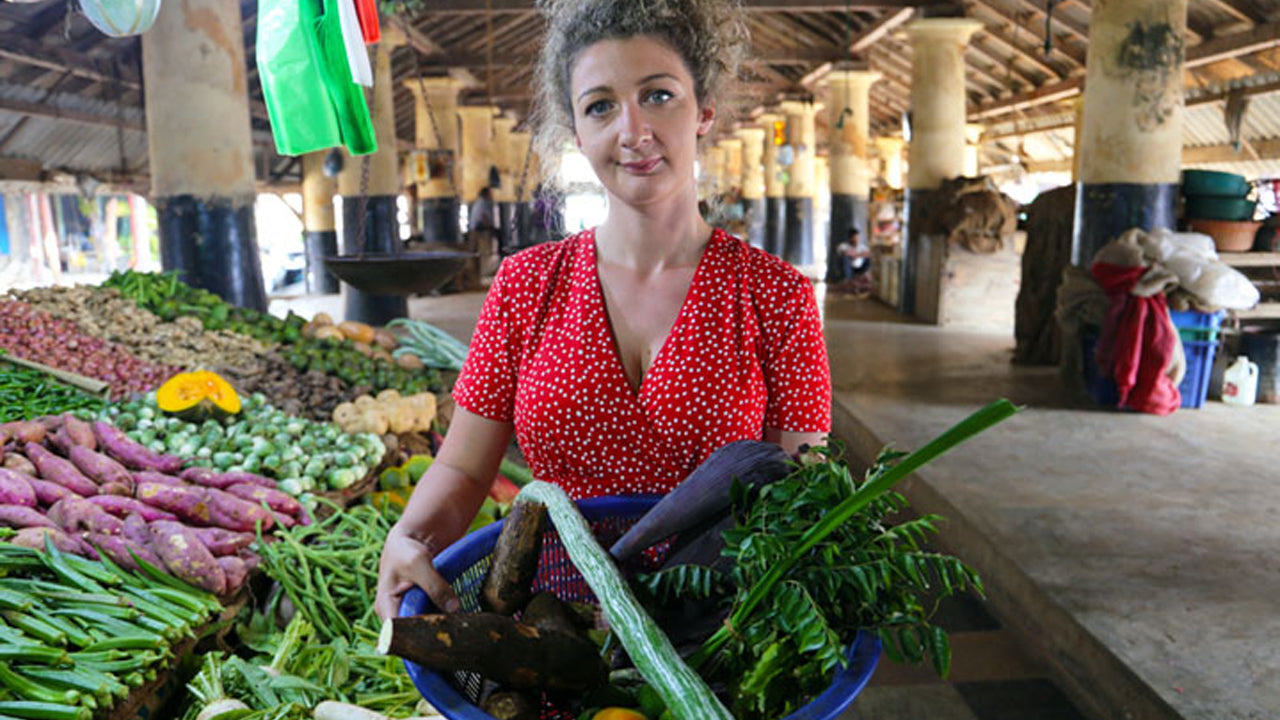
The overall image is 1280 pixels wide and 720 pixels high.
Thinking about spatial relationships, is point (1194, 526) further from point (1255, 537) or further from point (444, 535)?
point (444, 535)

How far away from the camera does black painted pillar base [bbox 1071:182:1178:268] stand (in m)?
6.73

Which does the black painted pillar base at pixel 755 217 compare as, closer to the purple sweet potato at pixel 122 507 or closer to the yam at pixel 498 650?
the purple sweet potato at pixel 122 507

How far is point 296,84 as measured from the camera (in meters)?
2.08

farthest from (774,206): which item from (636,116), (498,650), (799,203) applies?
(498,650)

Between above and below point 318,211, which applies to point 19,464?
below

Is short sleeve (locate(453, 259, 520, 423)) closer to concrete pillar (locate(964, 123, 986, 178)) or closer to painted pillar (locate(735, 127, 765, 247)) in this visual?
concrete pillar (locate(964, 123, 986, 178))

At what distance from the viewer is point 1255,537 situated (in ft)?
12.1

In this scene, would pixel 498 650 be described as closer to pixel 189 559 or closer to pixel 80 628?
pixel 80 628

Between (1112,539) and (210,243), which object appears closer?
(1112,539)

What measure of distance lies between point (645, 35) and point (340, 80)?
33.5 inches

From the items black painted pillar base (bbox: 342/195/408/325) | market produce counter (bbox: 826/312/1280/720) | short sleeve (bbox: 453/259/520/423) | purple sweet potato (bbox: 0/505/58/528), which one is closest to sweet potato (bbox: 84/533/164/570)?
purple sweet potato (bbox: 0/505/58/528)

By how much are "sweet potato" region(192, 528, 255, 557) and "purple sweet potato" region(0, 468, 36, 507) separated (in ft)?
1.56

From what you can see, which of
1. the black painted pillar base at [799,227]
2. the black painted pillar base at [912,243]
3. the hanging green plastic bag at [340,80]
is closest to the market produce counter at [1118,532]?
the hanging green plastic bag at [340,80]

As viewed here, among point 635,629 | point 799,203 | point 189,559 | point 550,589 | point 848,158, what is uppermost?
point 848,158
